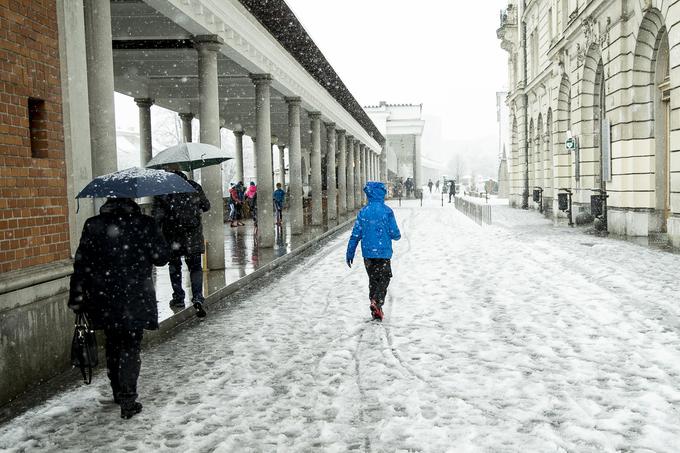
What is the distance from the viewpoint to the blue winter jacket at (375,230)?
8094mm

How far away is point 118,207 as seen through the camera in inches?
194

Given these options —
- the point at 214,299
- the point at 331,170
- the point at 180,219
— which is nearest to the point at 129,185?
the point at 180,219

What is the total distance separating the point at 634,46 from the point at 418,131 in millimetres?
45095

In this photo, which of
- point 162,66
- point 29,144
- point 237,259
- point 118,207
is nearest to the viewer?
point 118,207

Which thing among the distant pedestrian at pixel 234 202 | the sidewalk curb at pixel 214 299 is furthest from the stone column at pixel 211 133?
the distant pedestrian at pixel 234 202

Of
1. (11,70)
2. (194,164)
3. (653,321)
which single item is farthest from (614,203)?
(11,70)

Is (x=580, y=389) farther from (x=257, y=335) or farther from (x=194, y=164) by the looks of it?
(x=194, y=164)

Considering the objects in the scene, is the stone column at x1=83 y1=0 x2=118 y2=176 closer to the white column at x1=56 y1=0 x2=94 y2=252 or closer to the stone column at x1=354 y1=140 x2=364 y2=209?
the white column at x1=56 y1=0 x2=94 y2=252

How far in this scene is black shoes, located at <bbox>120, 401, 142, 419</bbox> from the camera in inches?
187

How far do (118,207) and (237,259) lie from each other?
8779 millimetres

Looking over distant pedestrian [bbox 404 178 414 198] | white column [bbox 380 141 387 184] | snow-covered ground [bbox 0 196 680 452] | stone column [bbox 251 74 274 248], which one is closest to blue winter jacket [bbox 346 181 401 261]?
snow-covered ground [bbox 0 196 680 452]

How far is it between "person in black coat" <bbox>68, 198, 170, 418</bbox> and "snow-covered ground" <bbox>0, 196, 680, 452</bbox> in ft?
1.15

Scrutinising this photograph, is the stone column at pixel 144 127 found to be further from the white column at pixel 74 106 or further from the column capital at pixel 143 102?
the white column at pixel 74 106

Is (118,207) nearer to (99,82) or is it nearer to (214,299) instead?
(99,82)
